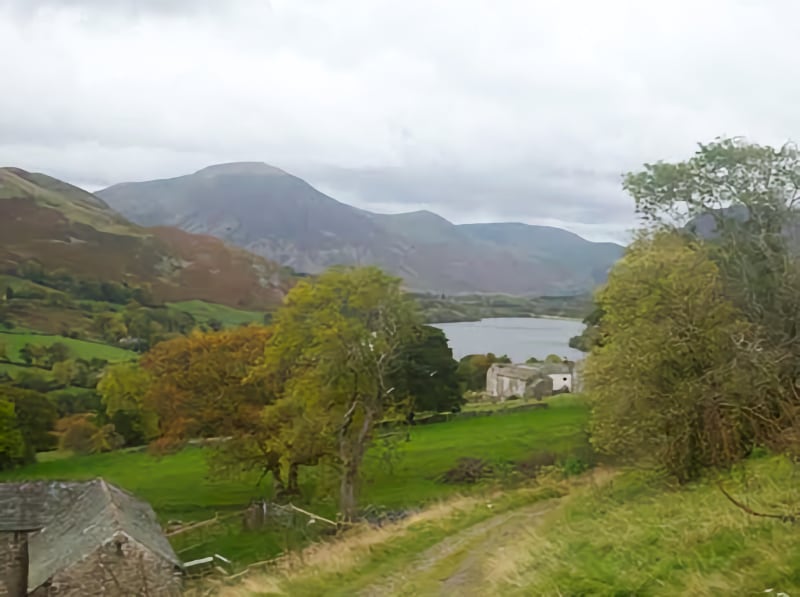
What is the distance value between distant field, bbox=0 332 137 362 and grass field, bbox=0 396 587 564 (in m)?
25.9

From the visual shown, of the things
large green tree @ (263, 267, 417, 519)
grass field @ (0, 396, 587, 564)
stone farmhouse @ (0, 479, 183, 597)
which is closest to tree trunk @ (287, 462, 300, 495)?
grass field @ (0, 396, 587, 564)

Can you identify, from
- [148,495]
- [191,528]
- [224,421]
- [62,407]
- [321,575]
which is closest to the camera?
[321,575]

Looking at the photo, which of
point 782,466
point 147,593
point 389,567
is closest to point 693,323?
point 782,466

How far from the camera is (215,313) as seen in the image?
8700 cm

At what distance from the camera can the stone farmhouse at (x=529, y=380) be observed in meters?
58.0

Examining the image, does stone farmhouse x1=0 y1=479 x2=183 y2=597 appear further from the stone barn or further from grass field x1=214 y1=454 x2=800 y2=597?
the stone barn

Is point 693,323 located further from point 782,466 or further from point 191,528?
point 191,528

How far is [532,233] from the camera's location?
449 feet

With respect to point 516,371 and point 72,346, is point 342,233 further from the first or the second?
point 516,371

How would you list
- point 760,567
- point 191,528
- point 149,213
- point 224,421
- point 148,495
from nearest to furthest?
point 760,567 < point 191,528 < point 224,421 < point 148,495 < point 149,213

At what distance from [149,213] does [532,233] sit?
73746mm

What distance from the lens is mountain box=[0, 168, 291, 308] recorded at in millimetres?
93938

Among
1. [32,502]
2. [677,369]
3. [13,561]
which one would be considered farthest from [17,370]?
[677,369]

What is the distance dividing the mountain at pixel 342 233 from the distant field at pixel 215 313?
838 cm
